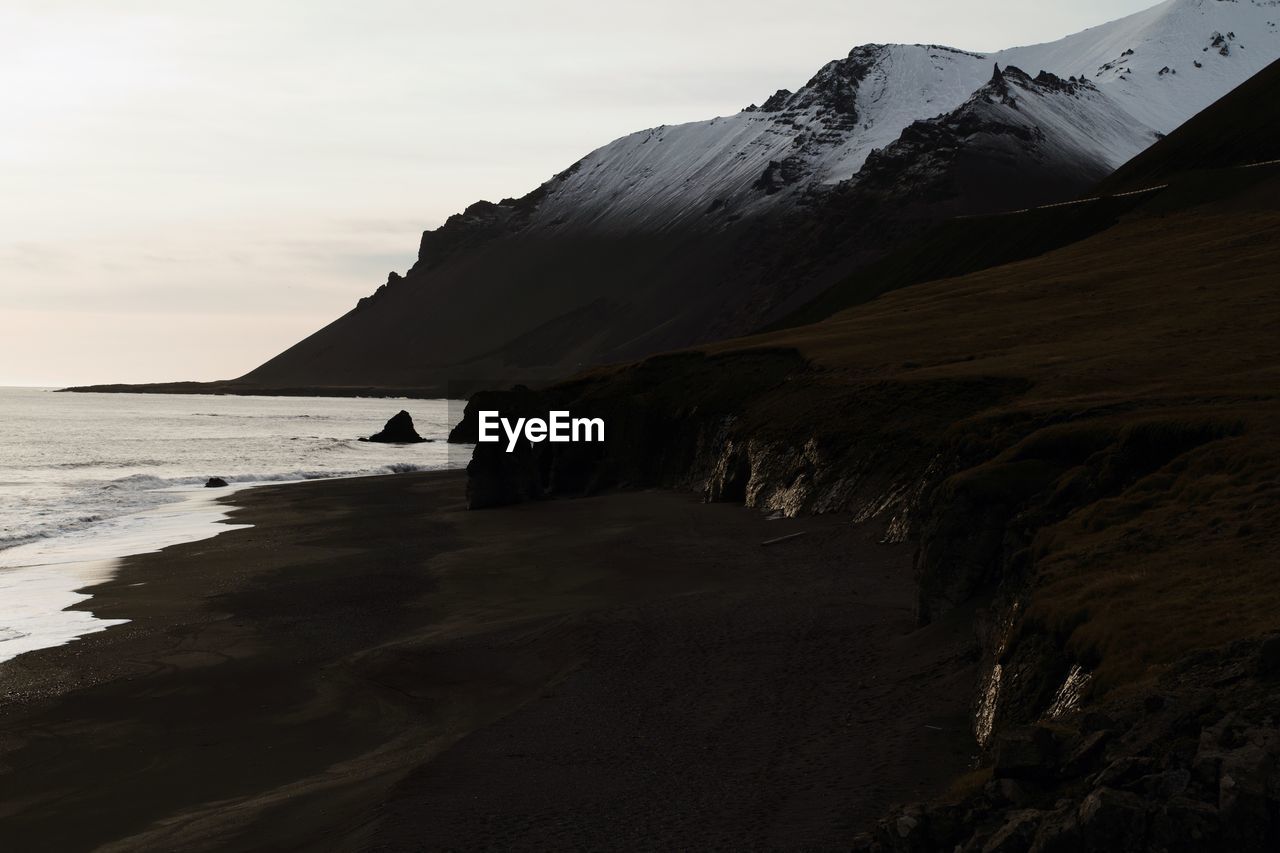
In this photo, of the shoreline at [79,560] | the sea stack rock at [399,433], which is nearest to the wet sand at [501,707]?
the shoreline at [79,560]

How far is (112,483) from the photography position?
231ft

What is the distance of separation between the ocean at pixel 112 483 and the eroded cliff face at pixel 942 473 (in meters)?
15.7

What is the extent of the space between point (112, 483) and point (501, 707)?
2338 inches

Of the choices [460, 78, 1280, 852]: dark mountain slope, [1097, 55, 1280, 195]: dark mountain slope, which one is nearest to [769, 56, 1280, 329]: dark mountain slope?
[1097, 55, 1280, 195]: dark mountain slope

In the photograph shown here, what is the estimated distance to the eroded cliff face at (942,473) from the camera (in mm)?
10891

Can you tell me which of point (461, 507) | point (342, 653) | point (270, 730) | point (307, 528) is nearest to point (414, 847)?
point (270, 730)

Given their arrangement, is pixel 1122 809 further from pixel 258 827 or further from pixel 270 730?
pixel 270 730

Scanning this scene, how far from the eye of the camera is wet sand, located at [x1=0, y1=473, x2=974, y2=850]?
13.6 metres

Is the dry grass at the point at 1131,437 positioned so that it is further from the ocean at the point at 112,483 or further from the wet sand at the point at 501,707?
the ocean at the point at 112,483

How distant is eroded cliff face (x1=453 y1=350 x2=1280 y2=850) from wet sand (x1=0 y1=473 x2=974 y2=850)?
1369 millimetres

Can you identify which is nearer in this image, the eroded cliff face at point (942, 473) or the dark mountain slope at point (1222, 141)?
the eroded cliff face at point (942, 473)

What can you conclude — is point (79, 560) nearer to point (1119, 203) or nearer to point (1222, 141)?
point (1119, 203)

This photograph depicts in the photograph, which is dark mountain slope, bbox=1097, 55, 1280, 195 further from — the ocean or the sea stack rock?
the sea stack rock

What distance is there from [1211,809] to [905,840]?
2691mm
